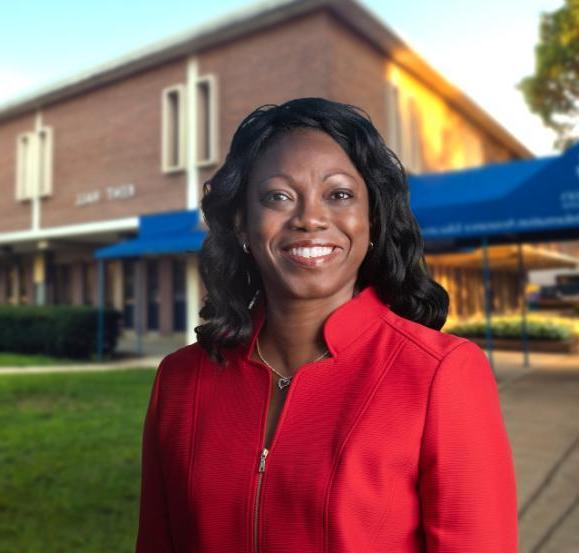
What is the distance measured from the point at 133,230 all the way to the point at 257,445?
15.7 m

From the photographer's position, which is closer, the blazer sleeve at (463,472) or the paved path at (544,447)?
the blazer sleeve at (463,472)

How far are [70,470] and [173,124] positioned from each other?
12.0 m

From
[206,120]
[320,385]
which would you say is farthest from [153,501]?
[206,120]

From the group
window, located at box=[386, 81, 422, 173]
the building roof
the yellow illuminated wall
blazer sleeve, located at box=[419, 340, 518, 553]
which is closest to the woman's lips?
blazer sleeve, located at box=[419, 340, 518, 553]

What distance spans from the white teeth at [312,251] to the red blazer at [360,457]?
14 cm

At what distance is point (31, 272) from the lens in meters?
23.0

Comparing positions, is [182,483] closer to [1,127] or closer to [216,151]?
[216,151]

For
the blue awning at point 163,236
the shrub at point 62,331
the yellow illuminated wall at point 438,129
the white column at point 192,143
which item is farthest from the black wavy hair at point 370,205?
the yellow illuminated wall at point 438,129

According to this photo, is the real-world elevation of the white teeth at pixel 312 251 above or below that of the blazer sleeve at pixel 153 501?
above

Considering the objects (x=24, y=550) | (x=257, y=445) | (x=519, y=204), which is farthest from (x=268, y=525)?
(x=519, y=204)

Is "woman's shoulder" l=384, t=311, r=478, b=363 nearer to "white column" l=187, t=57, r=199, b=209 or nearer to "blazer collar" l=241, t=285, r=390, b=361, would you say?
"blazer collar" l=241, t=285, r=390, b=361

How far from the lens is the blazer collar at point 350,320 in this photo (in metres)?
1.43

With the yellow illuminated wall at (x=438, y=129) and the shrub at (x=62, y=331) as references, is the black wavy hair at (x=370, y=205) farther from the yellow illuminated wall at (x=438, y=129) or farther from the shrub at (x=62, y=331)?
the yellow illuminated wall at (x=438, y=129)

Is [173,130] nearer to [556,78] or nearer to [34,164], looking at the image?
[34,164]
